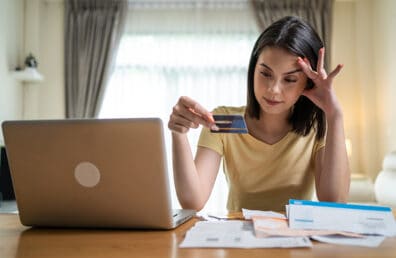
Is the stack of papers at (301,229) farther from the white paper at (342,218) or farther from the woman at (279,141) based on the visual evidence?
the woman at (279,141)

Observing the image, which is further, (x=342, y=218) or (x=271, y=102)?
(x=271, y=102)

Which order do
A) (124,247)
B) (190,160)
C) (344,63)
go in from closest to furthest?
1. (124,247)
2. (190,160)
3. (344,63)

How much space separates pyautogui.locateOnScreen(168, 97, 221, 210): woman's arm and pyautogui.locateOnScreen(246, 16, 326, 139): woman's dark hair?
25cm

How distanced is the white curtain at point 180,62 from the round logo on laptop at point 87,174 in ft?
9.78

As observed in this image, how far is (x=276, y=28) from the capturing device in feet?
3.82

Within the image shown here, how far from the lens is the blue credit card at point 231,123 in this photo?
2.63ft

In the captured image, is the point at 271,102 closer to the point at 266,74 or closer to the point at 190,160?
the point at 266,74

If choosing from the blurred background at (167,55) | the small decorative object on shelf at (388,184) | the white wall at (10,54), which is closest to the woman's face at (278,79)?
the small decorative object on shelf at (388,184)

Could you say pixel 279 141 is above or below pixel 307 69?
below

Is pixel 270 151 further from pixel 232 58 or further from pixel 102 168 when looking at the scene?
pixel 232 58

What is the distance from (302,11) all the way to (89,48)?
207cm

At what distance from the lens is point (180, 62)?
3.72m

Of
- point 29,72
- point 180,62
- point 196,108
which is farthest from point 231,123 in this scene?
point 29,72

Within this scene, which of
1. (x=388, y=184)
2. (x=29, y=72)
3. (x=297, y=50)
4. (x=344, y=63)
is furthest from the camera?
(x=344, y=63)
